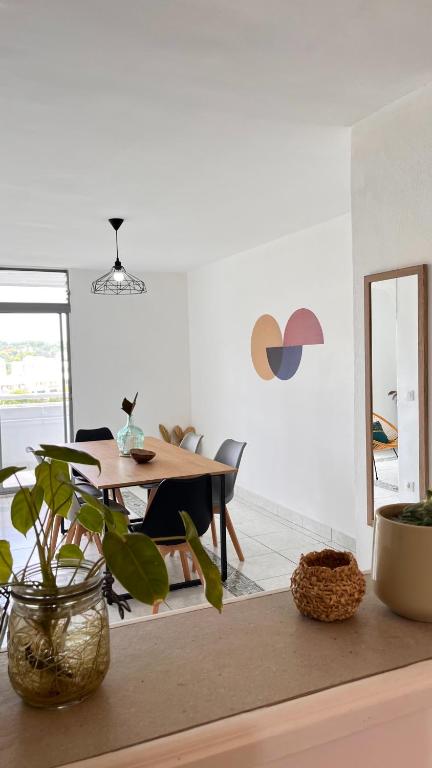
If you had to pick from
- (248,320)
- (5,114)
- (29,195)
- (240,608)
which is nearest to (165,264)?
(248,320)

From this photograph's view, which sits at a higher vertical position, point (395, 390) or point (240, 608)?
point (395, 390)

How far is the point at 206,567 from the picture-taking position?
851 millimetres

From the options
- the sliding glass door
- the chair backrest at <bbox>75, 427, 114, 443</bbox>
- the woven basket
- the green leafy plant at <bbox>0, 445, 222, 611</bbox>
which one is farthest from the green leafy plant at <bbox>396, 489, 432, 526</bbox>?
the sliding glass door

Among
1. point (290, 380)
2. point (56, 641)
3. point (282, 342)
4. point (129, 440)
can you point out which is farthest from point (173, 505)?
point (56, 641)

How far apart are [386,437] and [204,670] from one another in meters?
1.78

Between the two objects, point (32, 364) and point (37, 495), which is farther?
point (32, 364)

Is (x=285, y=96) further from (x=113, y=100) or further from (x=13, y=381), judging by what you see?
(x=13, y=381)

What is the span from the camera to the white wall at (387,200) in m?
2.30

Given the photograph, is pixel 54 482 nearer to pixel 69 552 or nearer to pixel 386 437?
pixel 69 552

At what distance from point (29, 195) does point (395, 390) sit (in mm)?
2508

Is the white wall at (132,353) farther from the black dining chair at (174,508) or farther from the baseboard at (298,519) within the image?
the black dining chair at (174,508)

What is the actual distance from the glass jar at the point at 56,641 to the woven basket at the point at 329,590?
0.38 metres

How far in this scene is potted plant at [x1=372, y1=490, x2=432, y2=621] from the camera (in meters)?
1.01

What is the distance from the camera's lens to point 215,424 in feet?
22.2
